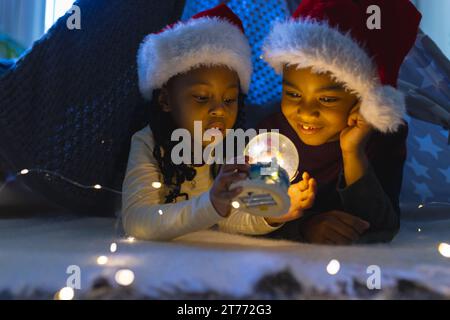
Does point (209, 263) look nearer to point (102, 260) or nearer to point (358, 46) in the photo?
point (102, 260)

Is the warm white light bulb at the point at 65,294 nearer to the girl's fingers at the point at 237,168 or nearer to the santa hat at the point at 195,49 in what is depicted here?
the girl's fingers at the point at 237,168

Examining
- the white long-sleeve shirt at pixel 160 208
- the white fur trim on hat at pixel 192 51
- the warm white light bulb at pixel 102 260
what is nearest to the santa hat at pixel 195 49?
the white fur trim on hat at pixel 192 51

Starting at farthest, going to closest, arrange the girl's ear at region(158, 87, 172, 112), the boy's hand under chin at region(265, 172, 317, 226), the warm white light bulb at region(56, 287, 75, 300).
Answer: the girl's ear at region(158, 87, 172, 112), the boy's hand under chin at region(265, 172, 317, 226), the warm white light bulb at region(56, 287, 75, 300)

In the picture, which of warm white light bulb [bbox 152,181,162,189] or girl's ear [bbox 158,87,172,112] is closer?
warm white light bulb [bbox 152,181,162,189]

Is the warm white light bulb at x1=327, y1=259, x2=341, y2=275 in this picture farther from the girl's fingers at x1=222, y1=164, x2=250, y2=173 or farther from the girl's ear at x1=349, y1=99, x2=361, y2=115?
the girl's ear at x1=349, y1=99, x2=361, y2=115

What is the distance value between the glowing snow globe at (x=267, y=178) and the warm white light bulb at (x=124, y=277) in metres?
0.21

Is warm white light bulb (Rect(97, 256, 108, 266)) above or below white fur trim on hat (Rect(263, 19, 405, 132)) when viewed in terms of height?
below

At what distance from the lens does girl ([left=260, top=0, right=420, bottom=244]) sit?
88 centimetres

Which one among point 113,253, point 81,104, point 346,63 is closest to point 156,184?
point 113,253

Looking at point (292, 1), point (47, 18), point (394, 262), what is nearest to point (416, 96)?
point (292, 1)

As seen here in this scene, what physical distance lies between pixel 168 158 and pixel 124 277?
344 millimetres

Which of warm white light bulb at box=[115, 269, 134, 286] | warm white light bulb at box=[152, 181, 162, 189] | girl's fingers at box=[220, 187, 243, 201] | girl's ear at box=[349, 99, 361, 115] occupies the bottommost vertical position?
warm white light bulb at box=[115, 269, 134, 286]

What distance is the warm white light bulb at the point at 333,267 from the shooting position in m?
0.67

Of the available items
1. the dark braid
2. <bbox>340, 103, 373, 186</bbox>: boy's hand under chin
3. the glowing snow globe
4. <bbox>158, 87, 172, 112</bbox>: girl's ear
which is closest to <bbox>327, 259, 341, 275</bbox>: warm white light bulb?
the glowing snow globe
